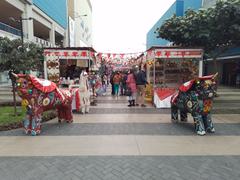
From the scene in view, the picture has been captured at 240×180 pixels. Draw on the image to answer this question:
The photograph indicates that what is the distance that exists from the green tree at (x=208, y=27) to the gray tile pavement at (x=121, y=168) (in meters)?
7.41

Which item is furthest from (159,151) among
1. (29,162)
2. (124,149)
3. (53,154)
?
(29,162)

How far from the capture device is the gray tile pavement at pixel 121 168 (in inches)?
152

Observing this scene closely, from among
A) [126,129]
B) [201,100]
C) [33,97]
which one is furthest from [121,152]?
[33,97]

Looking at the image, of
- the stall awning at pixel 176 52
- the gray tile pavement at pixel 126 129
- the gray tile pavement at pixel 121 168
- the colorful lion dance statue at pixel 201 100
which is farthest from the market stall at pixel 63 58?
the gray tile pavement at pixel 121 168

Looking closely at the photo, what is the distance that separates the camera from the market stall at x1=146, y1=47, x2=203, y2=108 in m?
10.8

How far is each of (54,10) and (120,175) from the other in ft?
118

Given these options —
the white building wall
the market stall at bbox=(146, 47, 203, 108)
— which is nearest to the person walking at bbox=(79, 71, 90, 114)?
the market stall at bbox=(146, 47, 203, 108)

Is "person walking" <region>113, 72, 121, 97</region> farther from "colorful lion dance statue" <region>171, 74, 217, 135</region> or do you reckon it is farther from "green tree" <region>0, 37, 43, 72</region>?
"colorful lion dance statue" <region>171, 74, 217, 135</region>

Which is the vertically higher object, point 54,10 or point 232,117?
point 54,10

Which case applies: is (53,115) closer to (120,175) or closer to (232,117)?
(120,175)

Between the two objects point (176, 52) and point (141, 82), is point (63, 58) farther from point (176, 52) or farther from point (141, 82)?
point (176, 52)

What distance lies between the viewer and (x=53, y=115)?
830 centimetres

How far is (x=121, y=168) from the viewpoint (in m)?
4.14

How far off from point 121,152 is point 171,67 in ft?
27.4
